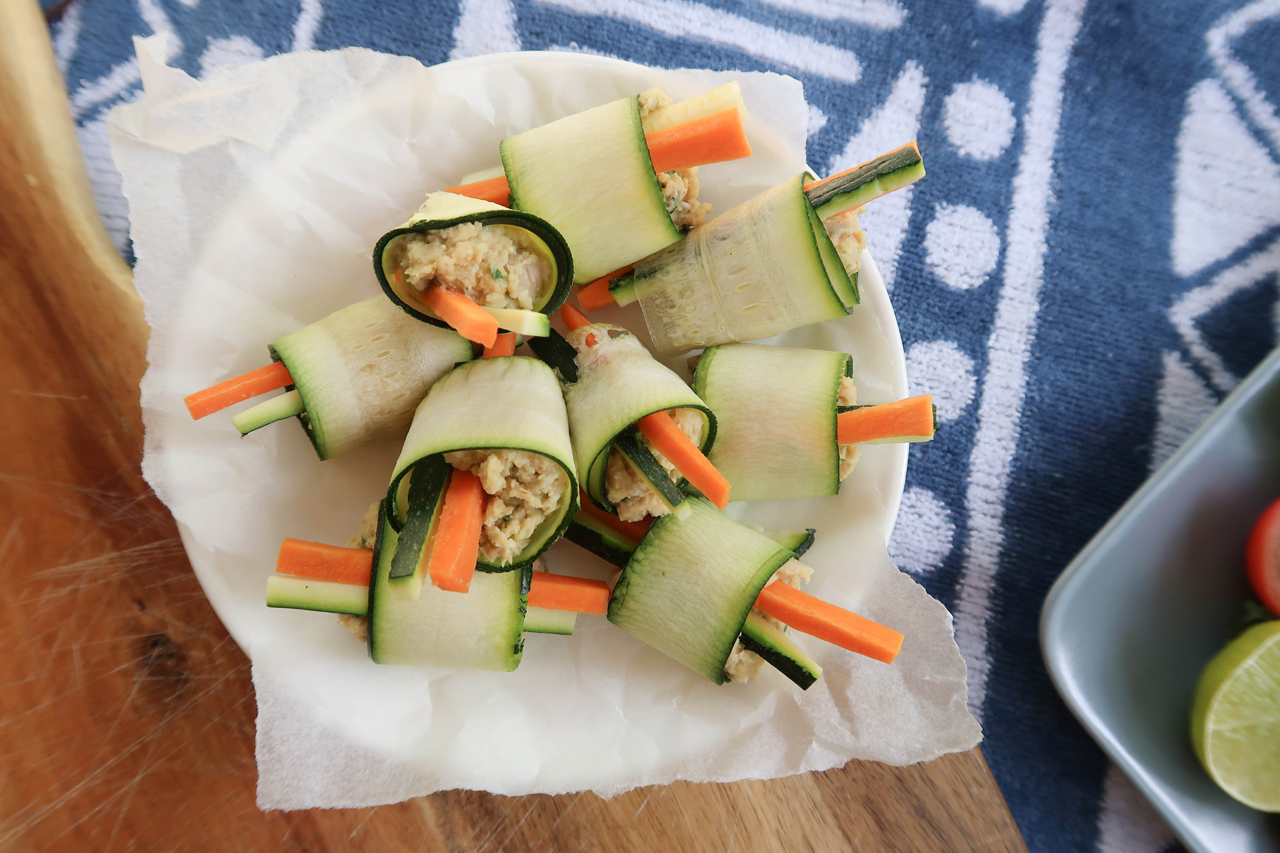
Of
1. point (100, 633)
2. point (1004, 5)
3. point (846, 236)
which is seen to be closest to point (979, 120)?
point (1004, 5)

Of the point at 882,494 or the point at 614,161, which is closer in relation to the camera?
the point at 614,161

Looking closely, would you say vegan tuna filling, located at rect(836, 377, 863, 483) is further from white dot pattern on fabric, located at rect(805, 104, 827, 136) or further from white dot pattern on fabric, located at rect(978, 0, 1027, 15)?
white dot pattern on fabric, located at rect(978, 0, 1027, 15)

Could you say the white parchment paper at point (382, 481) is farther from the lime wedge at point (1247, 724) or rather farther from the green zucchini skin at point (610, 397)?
the lime wedge at point (1247, 724)

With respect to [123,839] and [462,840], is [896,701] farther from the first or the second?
[123,839]

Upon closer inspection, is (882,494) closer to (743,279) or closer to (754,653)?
(754,653)

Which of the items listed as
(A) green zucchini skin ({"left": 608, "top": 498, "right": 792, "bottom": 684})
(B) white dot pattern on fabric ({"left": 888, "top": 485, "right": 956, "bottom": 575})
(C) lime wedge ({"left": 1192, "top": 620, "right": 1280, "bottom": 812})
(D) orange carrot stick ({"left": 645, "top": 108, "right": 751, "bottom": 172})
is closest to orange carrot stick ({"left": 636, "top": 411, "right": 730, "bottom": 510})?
(A) green zucchini skin ({"left": 608, "top": 498, "right": 792, "bottom": 684})

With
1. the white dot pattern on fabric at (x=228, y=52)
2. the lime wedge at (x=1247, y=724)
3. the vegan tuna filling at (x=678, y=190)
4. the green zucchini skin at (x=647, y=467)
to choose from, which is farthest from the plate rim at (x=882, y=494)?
the lime wedge at (x=1247, y=724)
